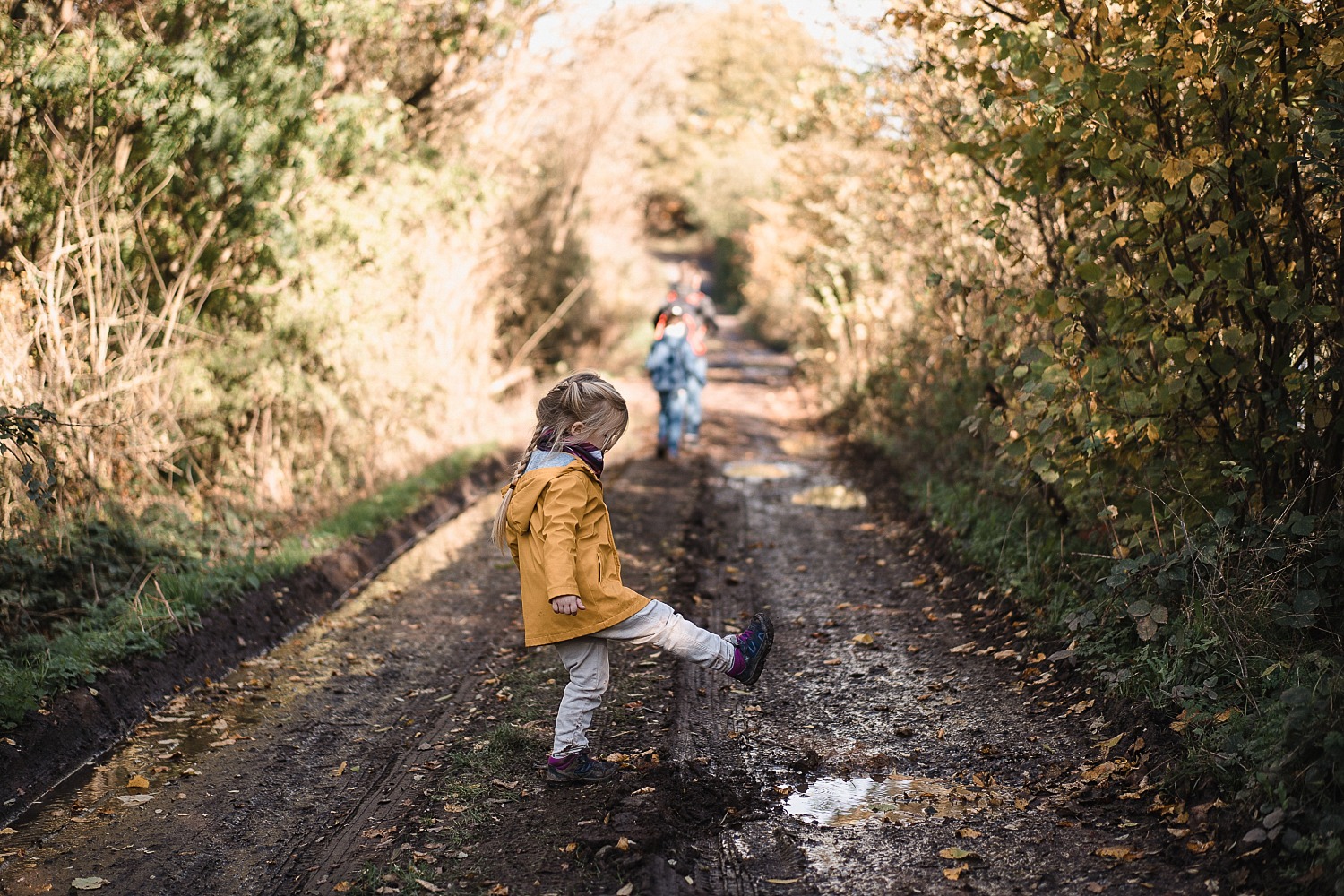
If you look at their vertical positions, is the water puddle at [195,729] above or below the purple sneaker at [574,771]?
below

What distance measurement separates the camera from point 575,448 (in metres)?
4.62

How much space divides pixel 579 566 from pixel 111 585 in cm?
374

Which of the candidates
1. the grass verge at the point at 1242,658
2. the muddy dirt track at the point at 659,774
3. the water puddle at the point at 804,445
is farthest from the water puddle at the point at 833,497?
the grass verge at the point at 1242,658

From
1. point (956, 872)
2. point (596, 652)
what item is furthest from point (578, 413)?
point (956, 872)

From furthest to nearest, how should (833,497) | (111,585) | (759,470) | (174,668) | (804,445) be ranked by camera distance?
(804,445), (759,470), (833,497), (111,585), (174,668)

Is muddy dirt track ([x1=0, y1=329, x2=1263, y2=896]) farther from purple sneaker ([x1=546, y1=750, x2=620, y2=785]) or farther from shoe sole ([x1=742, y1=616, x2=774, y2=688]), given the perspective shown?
shoe sole ([x1=742, y1=616, x2=774, y2=688])

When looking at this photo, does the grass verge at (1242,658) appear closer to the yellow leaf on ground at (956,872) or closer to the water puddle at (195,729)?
the yellow leaf on ground at (956,872)

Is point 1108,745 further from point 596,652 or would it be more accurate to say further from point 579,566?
point 579,566

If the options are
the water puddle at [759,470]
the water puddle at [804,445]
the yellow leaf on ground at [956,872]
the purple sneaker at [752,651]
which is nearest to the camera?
the yellow leaf on ground at [956,872]

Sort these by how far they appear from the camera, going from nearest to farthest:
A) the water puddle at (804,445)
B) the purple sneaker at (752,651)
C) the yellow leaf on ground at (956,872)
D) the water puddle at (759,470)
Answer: the yellow leaf on ground at (956,872)
the purple sneaker at (752,651)
the water puddle at (759,470)
the water puddle at (804,445)

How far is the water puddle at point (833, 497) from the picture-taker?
10623 millimetres

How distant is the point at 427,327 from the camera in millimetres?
13336

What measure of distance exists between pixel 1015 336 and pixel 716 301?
1536 inches

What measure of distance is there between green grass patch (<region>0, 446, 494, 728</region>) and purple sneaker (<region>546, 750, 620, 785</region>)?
246cm
